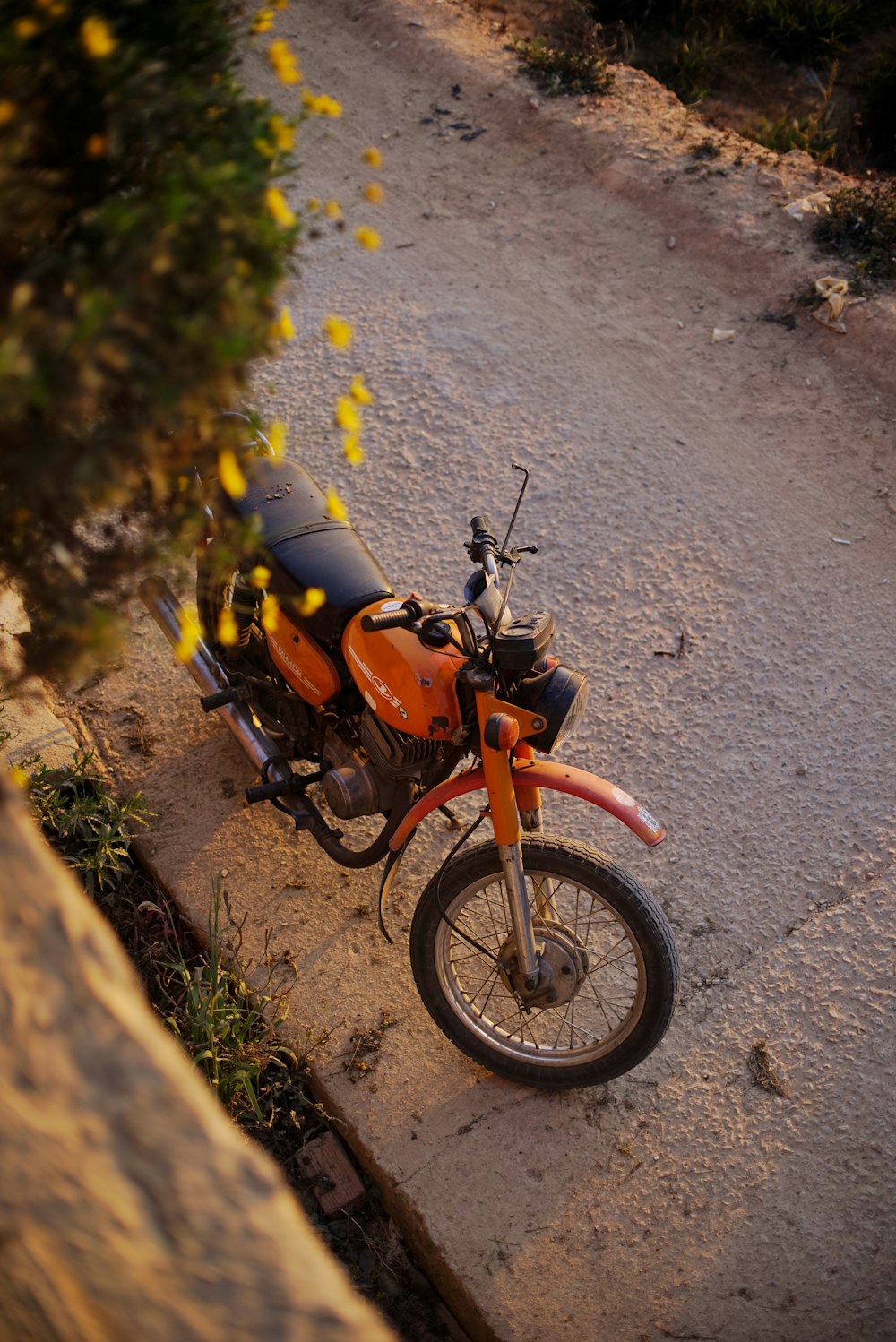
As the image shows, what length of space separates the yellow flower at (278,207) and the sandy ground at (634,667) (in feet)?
8.31

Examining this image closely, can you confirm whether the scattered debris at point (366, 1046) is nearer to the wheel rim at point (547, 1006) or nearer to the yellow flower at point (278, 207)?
the wheel rim at point (547, 1006)

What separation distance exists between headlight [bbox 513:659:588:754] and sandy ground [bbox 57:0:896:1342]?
1.19 m

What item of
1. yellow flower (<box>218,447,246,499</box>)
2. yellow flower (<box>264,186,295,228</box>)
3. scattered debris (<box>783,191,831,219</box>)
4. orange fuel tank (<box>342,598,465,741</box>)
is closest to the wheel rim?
orange fuel tank (<box>342,598,465,741</box>)

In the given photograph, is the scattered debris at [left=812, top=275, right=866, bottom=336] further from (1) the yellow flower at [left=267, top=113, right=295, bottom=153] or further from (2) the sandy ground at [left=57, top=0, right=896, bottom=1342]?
(1) the yellow flower at [left=267, top=113, right=295, bottom=153]

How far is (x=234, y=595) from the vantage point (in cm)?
371

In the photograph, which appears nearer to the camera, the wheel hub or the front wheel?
the front wheel

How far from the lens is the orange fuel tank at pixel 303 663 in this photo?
130 inches

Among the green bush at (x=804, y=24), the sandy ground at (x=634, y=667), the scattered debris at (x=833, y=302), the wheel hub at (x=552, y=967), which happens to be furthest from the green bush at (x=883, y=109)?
the wheel hub at (x=552, y=967)

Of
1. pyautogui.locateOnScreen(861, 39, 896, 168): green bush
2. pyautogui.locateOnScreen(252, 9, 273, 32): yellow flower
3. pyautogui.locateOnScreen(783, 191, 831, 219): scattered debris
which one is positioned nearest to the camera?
pyautogui.locateOnScreen(252, 9, 273, 32): yellow flower

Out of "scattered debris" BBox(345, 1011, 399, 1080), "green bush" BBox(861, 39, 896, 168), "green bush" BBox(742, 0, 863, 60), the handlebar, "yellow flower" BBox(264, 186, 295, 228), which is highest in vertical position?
"yellow flower" BBox(264, 186, 295, 228)

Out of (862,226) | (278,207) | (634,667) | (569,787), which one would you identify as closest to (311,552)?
(569,787)

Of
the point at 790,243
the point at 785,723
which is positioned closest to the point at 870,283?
the point at 790,243

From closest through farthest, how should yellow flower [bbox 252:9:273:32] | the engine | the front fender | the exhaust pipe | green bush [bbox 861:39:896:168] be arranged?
yellow flower [bbox 252:9:273:32]
the front fender
the engine
the exhaust pipe
green bush [bbox 861:39:896:168]

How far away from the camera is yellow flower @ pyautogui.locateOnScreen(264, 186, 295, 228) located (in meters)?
1.60
